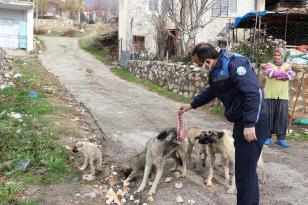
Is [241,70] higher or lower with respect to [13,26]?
lower

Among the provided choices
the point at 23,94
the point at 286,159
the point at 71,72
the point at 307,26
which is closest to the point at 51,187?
the point at 286,159

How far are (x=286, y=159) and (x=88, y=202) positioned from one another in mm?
3615

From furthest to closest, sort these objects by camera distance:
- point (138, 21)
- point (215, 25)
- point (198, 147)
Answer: point (138, 21) → point (215, 25) → point (198, 147)

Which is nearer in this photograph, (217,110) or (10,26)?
(217,110)

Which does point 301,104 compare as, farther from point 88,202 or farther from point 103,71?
point 103,71

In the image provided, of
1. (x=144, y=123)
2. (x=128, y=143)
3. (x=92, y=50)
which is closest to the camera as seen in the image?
(x=128, y=143)

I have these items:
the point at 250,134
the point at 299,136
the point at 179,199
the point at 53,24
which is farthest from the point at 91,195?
the point at 53,24

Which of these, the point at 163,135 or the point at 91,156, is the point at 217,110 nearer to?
the point at 91,156

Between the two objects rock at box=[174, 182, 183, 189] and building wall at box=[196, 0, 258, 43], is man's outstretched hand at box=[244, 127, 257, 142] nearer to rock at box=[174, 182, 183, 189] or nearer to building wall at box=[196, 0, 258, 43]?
rock at box=[174, 182, 183, 189]

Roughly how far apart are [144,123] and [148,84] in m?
7.03

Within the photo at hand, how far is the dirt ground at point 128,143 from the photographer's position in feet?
17.5

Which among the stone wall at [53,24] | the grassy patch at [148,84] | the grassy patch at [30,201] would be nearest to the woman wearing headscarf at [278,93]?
the grassy patch at [30,201]

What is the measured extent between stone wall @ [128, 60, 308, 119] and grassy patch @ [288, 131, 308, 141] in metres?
0.89

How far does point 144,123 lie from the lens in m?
9.73
